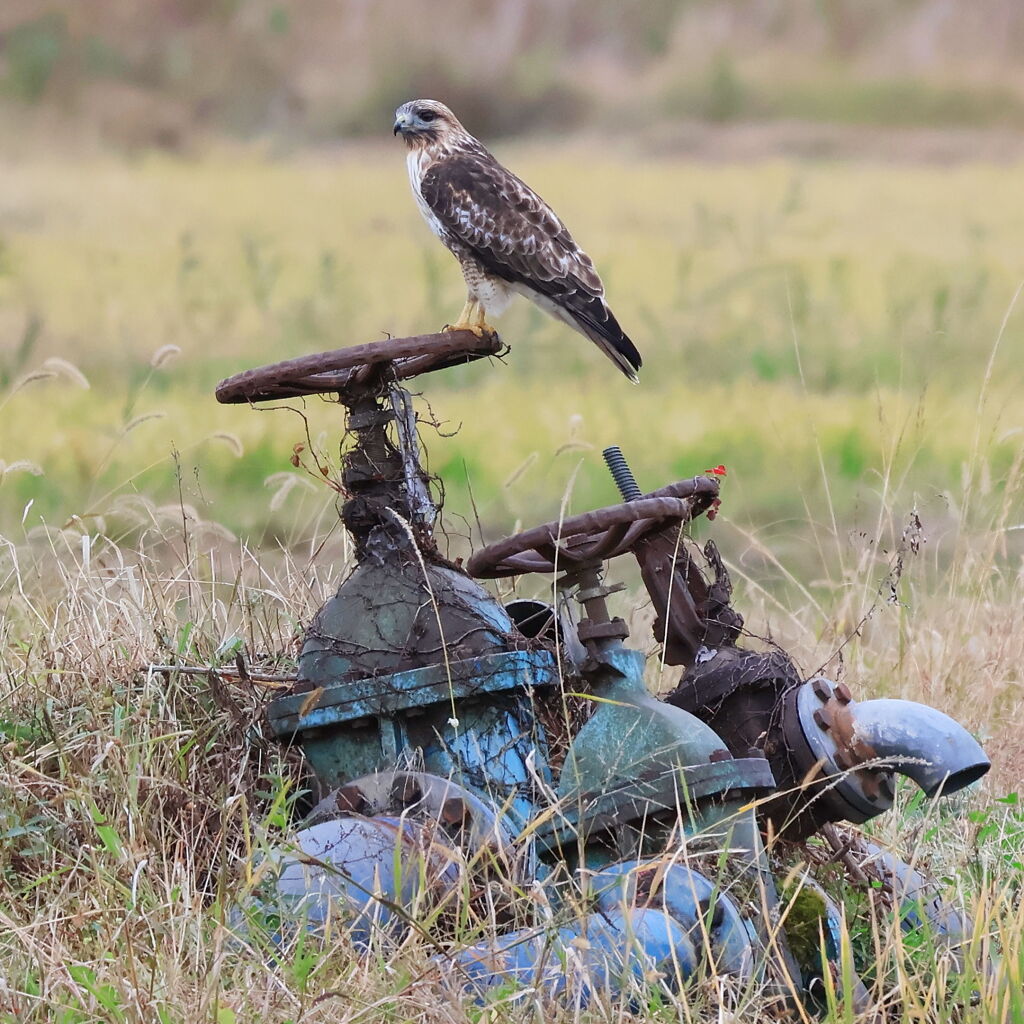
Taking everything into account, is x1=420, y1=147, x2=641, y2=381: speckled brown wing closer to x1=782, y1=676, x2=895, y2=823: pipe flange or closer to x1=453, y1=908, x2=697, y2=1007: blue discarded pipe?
x1=782, y1=676, x2=895, y2=823: pipe flange

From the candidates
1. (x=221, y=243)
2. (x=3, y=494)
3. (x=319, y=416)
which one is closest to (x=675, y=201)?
(x=221, y=243)

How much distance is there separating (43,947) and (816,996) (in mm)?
1282


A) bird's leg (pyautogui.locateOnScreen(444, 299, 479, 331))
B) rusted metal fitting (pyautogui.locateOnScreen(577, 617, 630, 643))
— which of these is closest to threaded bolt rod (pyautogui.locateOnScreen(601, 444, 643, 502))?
rusted metal fitting (pyautogui.locateOnScreen(577, 617, 630, 643))

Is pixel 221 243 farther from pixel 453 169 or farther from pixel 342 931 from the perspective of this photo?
pixel 342 931

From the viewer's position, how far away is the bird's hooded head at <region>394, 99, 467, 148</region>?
507 centimetres

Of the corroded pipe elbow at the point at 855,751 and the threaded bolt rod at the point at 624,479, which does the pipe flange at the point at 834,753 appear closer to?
the corroded pipe elbow at the point at 855,751

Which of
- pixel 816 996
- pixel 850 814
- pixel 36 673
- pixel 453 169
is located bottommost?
pixel 816 996

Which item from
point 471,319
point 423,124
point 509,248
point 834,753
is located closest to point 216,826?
point 834,753

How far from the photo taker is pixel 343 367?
308cm

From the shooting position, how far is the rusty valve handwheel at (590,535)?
9.52ft

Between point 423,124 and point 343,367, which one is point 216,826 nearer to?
point 343,367

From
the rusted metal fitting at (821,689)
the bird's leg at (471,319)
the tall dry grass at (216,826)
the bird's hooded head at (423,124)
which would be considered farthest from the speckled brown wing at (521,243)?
the rusted metal fitting at (821,689)

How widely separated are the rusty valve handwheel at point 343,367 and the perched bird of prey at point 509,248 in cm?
131

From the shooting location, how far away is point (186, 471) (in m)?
8.77
